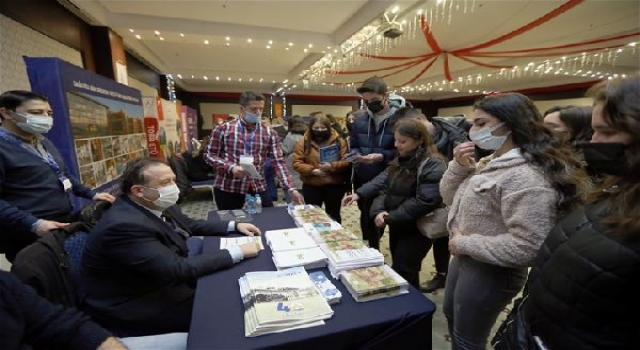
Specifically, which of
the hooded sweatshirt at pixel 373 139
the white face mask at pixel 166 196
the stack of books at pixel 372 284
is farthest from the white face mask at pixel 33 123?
the hooded sweatshirt at pixel 373 139

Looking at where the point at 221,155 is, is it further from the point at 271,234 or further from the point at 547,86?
the point at 547,86

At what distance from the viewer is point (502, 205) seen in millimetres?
1125

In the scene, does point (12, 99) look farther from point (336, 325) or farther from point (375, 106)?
point (375, 106)

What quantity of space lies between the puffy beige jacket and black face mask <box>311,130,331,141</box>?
5.76 feet

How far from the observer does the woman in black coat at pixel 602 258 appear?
2.15 ft

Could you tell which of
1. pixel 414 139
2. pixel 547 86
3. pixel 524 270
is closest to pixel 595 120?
pixel 524 270

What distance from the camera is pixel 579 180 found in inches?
41.0

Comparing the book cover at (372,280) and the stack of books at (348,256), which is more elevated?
the stack of books at (348,256)

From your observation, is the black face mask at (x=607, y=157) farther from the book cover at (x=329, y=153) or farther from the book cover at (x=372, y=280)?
the book cover at (x=329, y=153)

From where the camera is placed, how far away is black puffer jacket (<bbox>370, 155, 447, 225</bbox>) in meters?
1.76

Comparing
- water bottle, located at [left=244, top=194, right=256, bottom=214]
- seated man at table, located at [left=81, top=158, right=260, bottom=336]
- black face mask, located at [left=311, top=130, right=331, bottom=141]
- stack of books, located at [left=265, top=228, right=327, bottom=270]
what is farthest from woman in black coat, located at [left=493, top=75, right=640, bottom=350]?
black face mask, located at [left=311, top=130, right=331, bottom=141]

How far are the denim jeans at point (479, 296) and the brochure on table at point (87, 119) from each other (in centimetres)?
309

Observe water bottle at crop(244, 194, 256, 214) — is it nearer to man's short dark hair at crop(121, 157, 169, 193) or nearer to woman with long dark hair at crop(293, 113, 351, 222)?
woman with long dark hair at crop(293, 113, 351, 222)

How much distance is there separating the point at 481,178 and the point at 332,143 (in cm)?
184
